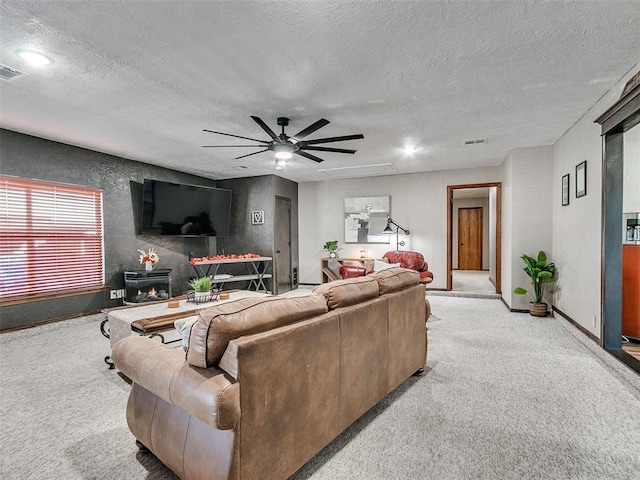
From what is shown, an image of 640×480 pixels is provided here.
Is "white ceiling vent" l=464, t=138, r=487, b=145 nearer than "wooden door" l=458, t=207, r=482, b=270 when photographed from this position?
Yes

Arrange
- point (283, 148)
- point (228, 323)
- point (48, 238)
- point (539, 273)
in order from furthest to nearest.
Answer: point (539, 273), point (48, 238), point (283, 148), point (228, 323)

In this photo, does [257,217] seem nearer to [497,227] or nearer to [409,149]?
[409,149]

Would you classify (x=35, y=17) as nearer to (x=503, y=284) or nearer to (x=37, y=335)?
(x=37, y=335)

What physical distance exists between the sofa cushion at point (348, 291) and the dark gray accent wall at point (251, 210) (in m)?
4.89

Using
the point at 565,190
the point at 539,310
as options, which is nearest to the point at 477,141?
the point at 565,190

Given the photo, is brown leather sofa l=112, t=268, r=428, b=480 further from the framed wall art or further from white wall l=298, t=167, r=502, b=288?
the framed wall art

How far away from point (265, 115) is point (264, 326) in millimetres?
2720

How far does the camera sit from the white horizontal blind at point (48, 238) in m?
4.00

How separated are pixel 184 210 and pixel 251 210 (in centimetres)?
146

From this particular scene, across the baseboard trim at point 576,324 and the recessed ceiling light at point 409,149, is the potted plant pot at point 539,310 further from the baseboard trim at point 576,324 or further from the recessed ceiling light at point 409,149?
the recessed ceiling light at point 409,149

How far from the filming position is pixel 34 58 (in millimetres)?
2398

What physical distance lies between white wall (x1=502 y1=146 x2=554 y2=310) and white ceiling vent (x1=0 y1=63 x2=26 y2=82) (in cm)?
588

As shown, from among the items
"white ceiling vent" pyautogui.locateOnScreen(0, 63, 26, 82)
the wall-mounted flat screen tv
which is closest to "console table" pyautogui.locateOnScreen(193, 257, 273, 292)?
the wall-mounted flat screen tv

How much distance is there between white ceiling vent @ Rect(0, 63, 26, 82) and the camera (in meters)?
2.55
